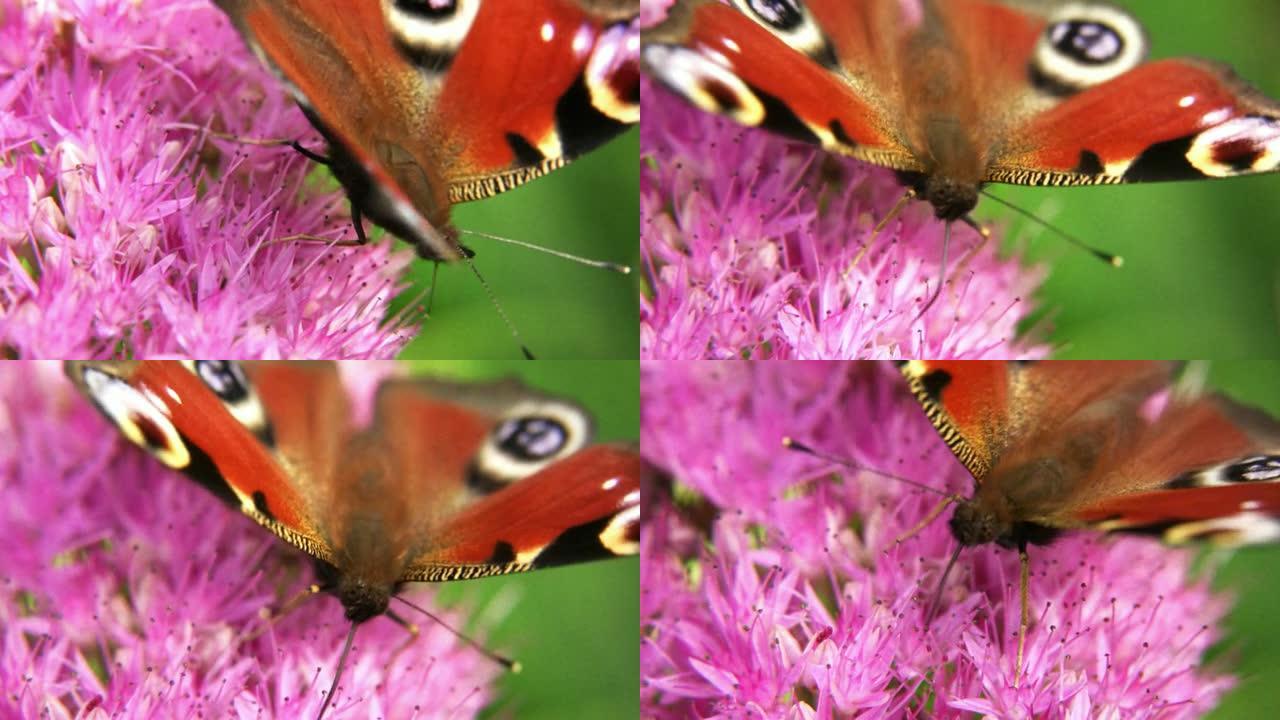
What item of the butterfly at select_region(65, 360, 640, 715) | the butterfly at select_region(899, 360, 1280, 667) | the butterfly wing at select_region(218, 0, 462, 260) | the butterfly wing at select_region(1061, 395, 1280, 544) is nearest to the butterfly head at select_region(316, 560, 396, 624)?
the butterfly at select_region(65, 360, 640, 715)

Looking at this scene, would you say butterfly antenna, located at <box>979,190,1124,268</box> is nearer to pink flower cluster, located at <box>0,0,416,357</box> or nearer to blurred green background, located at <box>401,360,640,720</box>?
blurred green background, located at <box>401,360,640,720</box>

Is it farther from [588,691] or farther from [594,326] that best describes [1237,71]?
[588,691]

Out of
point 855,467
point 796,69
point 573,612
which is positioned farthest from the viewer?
point 573,612

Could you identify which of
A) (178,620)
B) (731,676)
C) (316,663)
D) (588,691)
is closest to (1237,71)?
(731,676)

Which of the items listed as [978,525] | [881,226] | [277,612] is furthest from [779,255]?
[277,612]

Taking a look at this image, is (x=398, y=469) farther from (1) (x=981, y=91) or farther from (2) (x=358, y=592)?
(1) (x=981, y=91)

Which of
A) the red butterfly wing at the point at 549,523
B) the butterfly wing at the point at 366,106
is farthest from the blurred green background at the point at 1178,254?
the butterfly wing at the point at 366,106
